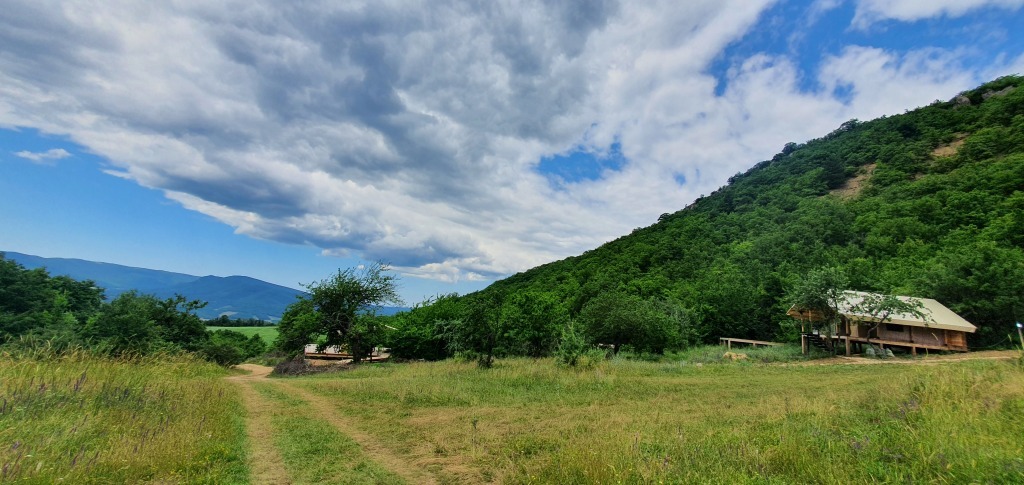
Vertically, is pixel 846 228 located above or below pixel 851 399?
above

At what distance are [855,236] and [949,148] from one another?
1267 inches

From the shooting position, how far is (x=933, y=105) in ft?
259

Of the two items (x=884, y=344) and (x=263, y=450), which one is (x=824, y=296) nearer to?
(x=884, y=344)

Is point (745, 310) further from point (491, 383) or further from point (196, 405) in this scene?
point (196, 405)

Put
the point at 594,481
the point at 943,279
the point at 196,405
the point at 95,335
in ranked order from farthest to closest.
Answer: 1. the point at 943,279
2. the point at 95,335
3. the point at 196,405
4. the point at 594,481

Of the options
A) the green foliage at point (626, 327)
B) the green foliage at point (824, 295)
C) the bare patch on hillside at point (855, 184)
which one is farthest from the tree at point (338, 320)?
the bare patch on hillside at point (855, 184)

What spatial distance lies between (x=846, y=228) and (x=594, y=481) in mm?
58484

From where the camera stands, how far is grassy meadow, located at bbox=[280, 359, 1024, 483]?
502 cm

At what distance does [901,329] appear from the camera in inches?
1055

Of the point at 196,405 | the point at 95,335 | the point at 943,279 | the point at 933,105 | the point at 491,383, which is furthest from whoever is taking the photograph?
the point at 933,105

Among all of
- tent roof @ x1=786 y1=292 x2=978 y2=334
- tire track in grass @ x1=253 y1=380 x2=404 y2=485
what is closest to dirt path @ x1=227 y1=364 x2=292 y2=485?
tire track in grass @ x1=253 y1=380 x2=404 y2=485

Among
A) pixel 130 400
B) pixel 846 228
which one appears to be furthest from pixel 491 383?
pixel 846 228

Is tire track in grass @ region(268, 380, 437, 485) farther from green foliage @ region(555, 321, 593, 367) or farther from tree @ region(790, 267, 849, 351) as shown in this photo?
tree @ region(790, 267, 849, 351)

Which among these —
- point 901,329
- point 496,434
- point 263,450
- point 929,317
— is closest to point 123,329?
point 263,450
